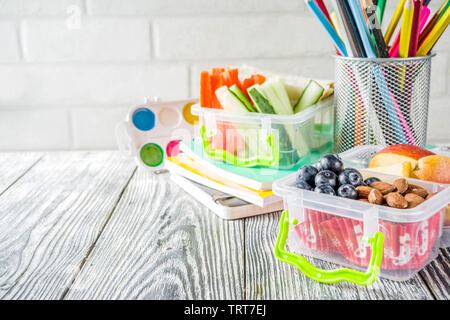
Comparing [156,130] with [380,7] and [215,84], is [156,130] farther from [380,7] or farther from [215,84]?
[380,7]

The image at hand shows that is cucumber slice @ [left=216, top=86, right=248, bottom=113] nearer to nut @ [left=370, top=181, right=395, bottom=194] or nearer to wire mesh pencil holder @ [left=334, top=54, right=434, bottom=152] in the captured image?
wire mesh pencil holder @ [left=334, top=54, right=434, bottom=152]

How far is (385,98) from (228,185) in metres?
0.26

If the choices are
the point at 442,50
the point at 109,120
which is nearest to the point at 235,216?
the point at 109,120

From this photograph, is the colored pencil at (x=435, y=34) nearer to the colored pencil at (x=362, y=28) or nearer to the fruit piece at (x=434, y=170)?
the colored pencil at (x=362, y=28)

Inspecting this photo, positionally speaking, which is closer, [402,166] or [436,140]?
[402,166]

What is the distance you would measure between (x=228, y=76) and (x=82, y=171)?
361mm

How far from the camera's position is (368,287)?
0.54 meters

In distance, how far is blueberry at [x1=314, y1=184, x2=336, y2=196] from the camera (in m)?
0.58

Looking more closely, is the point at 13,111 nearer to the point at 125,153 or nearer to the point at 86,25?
the point at 86,25

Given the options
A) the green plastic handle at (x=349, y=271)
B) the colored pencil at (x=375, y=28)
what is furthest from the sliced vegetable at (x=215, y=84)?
the green plastic handle at (x=349, y=271)

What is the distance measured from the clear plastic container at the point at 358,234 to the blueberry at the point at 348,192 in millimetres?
12

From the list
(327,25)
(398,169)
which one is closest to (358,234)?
(398,169)

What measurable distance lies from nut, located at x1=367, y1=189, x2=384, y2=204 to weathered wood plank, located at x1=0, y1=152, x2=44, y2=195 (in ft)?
2.06

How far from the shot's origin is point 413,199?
21.7 inches
